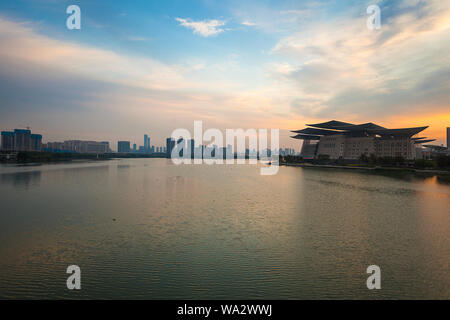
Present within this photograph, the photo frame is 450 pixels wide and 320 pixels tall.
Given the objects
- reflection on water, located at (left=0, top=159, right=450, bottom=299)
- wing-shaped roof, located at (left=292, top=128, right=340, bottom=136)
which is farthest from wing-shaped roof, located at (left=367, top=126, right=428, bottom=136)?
reflection on water, located at (left=0, top=159, right=450, bottom=299)

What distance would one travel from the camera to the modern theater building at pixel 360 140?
62281 millimetres

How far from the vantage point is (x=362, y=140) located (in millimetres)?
69188

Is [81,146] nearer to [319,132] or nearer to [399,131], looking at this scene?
[319,132]

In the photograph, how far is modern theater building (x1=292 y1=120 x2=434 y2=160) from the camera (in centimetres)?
6228

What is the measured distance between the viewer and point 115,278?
5512mm

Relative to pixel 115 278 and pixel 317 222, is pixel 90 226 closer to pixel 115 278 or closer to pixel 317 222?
pixel 115 278

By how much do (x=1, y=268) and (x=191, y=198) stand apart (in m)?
10.7

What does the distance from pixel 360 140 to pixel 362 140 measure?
1.87ft

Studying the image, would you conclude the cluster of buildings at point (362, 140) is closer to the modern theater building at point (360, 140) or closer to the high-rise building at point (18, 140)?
the modern theater building at point (360, 140)

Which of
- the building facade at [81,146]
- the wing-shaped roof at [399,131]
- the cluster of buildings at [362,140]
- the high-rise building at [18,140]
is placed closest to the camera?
the wing-shaped roof at [399,131]

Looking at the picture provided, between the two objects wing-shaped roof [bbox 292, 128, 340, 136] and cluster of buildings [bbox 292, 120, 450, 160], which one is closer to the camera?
cluster of buildings [bbox 292, 120, 450, 160]

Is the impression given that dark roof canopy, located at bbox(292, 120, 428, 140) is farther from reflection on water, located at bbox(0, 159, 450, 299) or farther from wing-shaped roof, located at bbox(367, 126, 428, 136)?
reflection on water, located at bbox(0, 159, 450, 299)

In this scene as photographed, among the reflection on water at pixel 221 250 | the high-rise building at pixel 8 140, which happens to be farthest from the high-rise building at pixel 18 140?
the reflection on water at pixel 221 250
